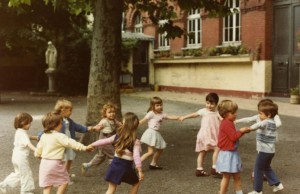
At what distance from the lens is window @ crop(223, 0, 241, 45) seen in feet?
74.6

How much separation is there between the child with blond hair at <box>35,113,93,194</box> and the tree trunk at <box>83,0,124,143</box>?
4237 millimetres

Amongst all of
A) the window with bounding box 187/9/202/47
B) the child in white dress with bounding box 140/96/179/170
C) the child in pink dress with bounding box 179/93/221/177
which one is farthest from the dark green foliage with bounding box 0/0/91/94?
the child in pink dress with bounding box 179/93/221/177

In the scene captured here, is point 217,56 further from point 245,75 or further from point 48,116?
→ point 48,116

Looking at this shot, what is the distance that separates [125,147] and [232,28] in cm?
1832

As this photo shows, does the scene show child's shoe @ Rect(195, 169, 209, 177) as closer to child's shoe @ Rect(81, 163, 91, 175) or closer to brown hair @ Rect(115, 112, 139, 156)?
child's shoe @ Rect(81, 163, 91, 175)

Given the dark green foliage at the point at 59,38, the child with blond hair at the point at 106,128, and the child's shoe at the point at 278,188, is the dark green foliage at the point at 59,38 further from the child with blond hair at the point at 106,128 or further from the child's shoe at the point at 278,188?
the child's shoe at the point at 278,188

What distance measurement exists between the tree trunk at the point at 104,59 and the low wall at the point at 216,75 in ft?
39.0

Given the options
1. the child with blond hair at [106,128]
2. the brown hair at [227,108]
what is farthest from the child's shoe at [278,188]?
the child with blond hair at [106,128]

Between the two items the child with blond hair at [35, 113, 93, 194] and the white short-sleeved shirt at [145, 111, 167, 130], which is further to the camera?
the white short-sleeved shirt at [145, 111, 167, 130]

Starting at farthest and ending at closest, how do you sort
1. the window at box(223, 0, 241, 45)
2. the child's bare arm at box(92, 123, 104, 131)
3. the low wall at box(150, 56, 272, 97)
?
the window at box(223, 0, 241, 45), the low wall at box(150, 56, 272, 97), the child's bare arm at box(92, 123, 104, 131)

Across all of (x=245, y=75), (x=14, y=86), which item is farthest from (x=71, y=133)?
(x=14, y=86)

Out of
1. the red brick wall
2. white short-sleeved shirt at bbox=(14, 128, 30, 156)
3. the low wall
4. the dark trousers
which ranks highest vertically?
the red brick wall

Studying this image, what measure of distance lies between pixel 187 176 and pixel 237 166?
5.37 feet

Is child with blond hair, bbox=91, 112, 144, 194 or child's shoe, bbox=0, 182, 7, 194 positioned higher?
child with blond hair, bbox=91, 112, 144, 194
